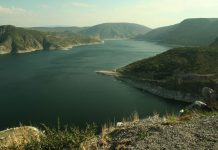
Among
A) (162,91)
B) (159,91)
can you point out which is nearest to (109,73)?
(159,91)

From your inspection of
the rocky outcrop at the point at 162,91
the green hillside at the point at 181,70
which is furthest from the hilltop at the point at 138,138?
the green hillside at the point at 181,70

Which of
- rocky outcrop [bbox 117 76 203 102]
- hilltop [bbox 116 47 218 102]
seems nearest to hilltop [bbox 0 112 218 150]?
rocky outcrop [bbox 117 76 203 102]

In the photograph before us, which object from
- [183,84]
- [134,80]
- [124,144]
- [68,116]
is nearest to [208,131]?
[124,144]

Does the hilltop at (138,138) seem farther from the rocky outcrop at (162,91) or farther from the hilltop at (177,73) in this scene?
the hilltop at (177,73)

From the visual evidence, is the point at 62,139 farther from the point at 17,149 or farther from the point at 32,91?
the point at 32,91

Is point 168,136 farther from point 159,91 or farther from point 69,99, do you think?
point 159,91

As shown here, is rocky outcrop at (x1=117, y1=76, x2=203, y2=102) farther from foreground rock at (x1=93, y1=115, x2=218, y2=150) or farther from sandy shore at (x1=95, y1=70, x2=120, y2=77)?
foreground rock at (x1=93, y1=115, x2=218, y2=150)

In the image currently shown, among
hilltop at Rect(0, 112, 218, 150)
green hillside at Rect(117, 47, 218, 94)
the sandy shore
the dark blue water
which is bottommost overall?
the dark blue water
